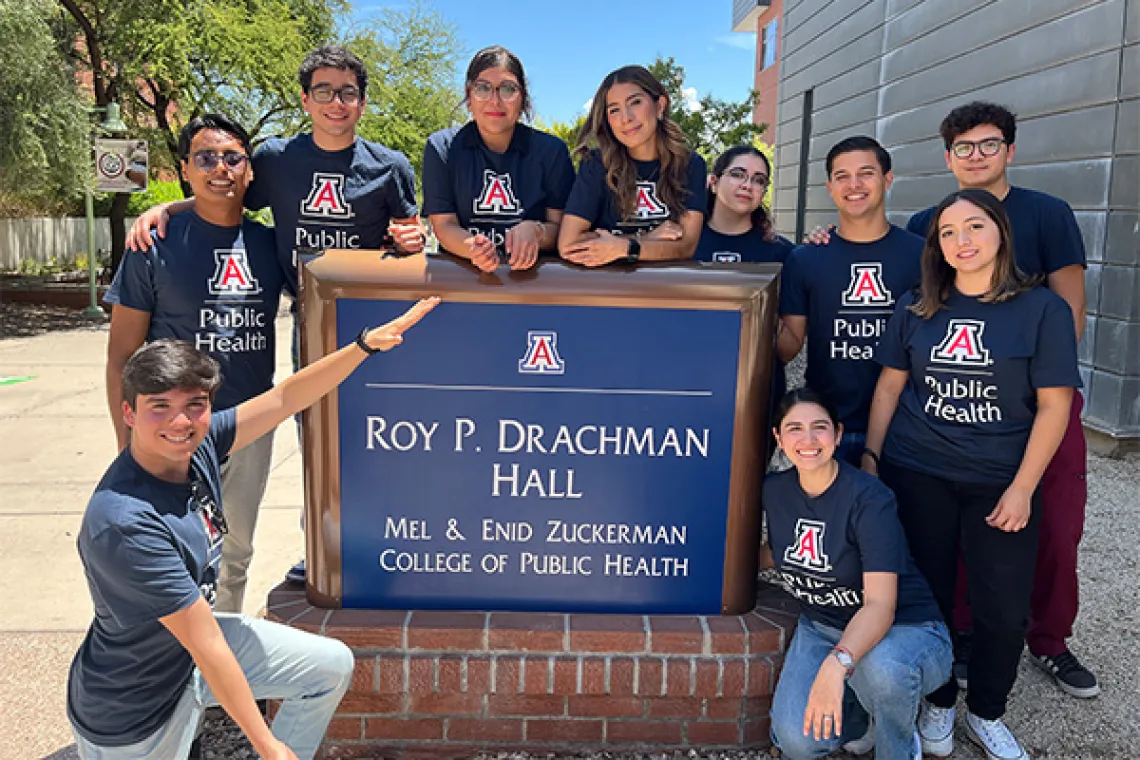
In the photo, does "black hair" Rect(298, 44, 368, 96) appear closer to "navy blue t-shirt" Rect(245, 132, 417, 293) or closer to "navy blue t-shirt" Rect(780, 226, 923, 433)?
"navy blue t-shirt" Rect(245, 132, 417, 293)

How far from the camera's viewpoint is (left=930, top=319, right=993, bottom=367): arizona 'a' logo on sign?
8.43 feet

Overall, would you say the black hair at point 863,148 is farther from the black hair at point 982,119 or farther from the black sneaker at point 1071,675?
the black sneaker at point 1071,675

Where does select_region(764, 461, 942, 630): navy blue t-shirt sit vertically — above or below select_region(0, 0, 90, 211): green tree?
below

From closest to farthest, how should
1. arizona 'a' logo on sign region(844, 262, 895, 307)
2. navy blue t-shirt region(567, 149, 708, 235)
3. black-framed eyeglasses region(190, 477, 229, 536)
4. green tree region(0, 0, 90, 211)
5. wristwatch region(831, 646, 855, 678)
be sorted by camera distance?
black-framed eyeglasses region(190, 477, 229, 536), wristwatch region(831, 646, 855, 678), navy blue t-shirt region(567, 149, 708, 235), arizona 'a' logo on sign region(844, 262, 895, 307), green tree region(0, 0, 90, 211)

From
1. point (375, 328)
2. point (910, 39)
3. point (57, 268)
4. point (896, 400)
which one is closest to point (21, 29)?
point (57, 268)

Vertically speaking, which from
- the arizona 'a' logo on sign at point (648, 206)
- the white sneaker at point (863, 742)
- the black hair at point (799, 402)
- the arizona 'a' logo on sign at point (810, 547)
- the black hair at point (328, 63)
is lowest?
the white sneaker at point (863, 742)

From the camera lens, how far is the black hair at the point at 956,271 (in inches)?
102

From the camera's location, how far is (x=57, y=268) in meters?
18.6

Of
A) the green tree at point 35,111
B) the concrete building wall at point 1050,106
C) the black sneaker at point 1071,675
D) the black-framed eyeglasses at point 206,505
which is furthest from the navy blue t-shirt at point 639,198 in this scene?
the green tree at point 35,111

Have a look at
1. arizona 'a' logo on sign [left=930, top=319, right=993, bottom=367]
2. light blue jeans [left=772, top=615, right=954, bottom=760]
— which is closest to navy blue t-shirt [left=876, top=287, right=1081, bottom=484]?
arizona 'a' logo on sign [left=930, top=319, right=993, bottom=367]

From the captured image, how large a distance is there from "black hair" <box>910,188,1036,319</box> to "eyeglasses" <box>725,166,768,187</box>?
0.74 m

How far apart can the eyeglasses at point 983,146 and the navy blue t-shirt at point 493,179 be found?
1.31 m

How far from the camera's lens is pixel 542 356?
2.57m

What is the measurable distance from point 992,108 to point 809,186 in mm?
11822
